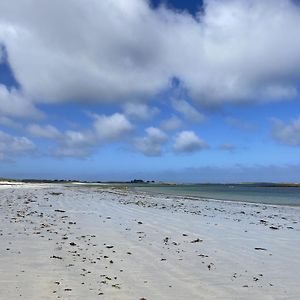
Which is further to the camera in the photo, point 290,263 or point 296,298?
point 290,263

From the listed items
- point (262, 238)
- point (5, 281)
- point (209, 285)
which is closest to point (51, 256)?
point (5, 281)

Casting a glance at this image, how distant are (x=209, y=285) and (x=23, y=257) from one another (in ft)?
15.8

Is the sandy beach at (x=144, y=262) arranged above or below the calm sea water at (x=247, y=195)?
below

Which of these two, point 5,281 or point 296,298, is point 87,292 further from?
point 296,298

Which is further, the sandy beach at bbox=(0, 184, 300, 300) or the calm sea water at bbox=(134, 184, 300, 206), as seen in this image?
the calm sea water at bbox=(134, 184, 300, 206)

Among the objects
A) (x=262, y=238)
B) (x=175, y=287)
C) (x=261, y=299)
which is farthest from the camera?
(x=262, y=238)

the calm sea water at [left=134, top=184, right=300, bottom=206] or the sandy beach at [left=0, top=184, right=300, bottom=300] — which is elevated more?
the calm sea water at [left=134, top=184, right=300, bottom=206]

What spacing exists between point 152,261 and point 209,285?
7.73 ft

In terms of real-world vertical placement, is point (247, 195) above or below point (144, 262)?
above

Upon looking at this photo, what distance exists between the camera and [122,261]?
10.2 meters

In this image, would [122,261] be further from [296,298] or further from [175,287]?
[296,298]

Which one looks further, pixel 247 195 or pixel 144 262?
pixel 247 195

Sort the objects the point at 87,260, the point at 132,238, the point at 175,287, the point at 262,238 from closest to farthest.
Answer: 1. the point at 175,287
2. the point at 87,260
3. the point at 132,238
4. the point at 262,238

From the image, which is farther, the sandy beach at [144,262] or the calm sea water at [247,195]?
the calm sea water at [247,195]
